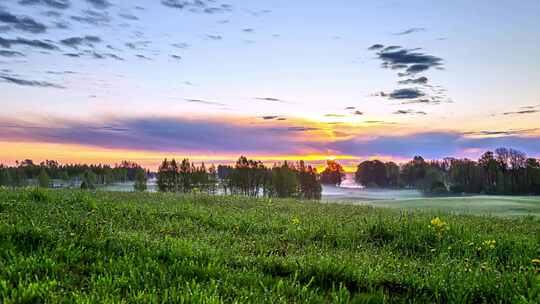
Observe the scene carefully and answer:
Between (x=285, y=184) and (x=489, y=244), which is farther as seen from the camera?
(x=285, y=184)

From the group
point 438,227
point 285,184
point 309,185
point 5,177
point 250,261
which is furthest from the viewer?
point 5,177

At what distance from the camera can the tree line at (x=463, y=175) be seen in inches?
3521

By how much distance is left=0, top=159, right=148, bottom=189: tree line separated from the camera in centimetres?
11714

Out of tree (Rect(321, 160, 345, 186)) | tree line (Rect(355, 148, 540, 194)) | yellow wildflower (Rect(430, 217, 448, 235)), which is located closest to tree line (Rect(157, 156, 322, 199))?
tree line (Rect(355, 148, 540, 194))

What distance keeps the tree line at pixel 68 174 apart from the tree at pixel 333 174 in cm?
6727

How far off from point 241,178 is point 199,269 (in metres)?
94.8

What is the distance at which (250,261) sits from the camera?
756 centimetres

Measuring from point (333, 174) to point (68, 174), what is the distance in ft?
318

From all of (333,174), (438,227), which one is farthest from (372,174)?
(438,227)

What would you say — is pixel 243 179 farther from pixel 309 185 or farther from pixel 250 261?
pixel 250 261

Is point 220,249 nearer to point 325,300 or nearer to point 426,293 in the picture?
point 325,300

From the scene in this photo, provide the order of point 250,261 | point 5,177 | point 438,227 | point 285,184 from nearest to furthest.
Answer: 1. point 250,261
2. point 438,227
3. point 285,184
4. point 5,177

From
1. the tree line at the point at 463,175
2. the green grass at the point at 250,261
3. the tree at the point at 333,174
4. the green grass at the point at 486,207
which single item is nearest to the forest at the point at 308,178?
the tree line at the point at 463,175

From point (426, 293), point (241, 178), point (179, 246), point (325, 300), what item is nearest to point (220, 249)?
point (179, 246)
